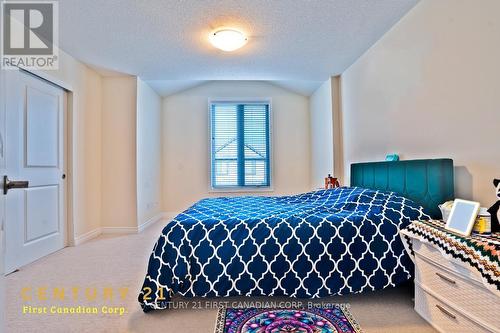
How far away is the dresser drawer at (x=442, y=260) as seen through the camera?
1.29 m

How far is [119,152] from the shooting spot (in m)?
4.00

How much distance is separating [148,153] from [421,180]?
12.9ft

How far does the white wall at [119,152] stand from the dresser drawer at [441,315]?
11.9ft

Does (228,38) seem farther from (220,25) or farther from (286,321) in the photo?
(286,321)

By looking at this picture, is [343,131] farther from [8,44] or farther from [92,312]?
[8,44]

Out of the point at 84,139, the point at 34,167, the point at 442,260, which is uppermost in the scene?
the point at 84,139

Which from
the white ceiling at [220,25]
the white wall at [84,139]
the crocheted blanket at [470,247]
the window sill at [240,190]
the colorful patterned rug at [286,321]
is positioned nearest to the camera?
the crocheted blanket at [470,247]

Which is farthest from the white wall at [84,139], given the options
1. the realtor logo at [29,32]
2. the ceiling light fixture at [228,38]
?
the ceiling light fixture at [228,38]

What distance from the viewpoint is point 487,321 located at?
124 cm

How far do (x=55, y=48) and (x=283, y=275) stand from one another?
3.49m

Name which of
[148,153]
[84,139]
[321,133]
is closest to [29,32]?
[84,139]

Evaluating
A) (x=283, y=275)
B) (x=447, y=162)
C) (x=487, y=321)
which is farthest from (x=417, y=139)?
(x=283, y=275)

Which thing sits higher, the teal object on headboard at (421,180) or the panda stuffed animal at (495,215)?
the teal object on headboard at (421,180)

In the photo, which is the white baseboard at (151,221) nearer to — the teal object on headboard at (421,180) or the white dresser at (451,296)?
the teal object on headboard at (421,180)
